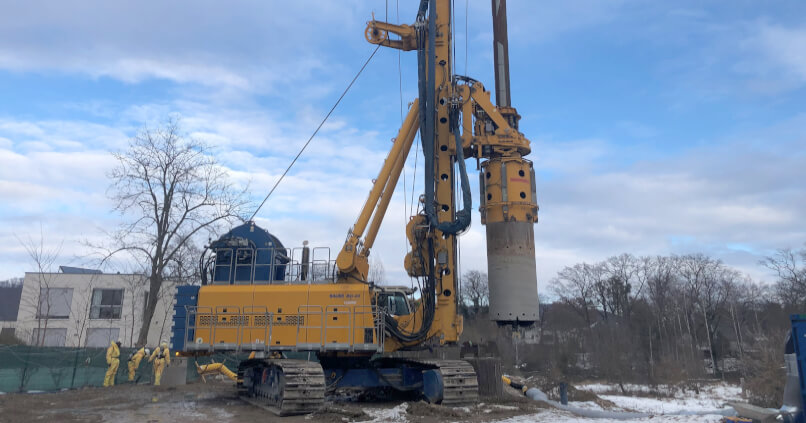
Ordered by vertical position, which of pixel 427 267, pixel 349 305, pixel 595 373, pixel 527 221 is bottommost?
pixel 595 373

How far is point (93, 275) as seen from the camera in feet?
143

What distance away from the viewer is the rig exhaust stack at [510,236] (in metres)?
13.0

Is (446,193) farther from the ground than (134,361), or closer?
farther from the ground

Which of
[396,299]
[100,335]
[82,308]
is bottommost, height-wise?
[100,335]

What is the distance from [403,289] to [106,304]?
A: 129 ft

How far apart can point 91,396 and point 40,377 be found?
119 inches

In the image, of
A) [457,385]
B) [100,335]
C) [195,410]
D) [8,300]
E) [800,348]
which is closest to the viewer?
[800,348]

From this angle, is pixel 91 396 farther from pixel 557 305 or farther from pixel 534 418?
pixel 557 305

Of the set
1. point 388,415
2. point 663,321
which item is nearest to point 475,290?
point 663,321

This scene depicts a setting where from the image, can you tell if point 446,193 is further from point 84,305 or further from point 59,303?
point 59,303

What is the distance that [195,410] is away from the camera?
1359 cm

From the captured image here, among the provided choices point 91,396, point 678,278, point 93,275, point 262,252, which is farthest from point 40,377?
point 678,278

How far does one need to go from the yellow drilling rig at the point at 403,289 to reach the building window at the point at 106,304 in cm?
3527

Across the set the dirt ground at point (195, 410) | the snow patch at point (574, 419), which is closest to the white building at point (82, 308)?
the dirt ground at point (195, 410)
